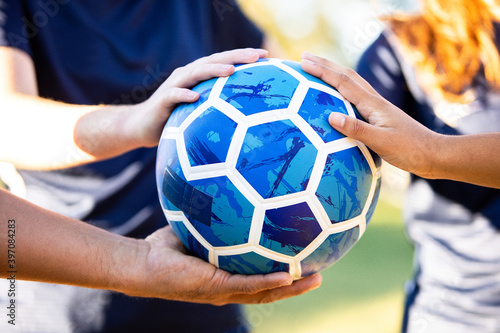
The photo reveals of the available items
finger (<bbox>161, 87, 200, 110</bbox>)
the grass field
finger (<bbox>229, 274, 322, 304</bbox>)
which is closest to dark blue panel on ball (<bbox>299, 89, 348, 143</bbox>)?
finger (<bbox>161, 87, 200, 110</bbox>)

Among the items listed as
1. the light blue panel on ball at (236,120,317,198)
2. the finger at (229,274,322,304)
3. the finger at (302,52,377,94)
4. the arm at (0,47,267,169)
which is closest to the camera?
the light blue panel on ball at (236,120,317,198)

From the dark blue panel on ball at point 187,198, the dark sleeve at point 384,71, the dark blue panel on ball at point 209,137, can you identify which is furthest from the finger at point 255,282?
the dark sleeve at point 384,71

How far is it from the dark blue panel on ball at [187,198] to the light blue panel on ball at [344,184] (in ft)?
1.20

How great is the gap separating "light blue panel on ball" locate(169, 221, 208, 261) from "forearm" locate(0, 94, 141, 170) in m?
0.63

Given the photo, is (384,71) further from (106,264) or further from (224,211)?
(106,264)

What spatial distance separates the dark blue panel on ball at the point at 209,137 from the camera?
140cm

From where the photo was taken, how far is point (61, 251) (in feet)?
4.71

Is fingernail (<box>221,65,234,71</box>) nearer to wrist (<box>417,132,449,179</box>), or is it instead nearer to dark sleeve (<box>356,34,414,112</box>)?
wrist (<box>417,132,449,179</box>)

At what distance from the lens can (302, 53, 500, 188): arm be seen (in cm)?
142

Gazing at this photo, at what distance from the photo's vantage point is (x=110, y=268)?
4.98 ft

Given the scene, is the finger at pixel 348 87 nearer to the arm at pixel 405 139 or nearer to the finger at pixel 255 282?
the arm at pixel 405 139

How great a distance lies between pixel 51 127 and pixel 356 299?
3.74 m

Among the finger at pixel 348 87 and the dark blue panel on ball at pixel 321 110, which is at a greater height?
the finger at pixel 348 87

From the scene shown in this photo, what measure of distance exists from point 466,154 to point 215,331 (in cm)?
146
